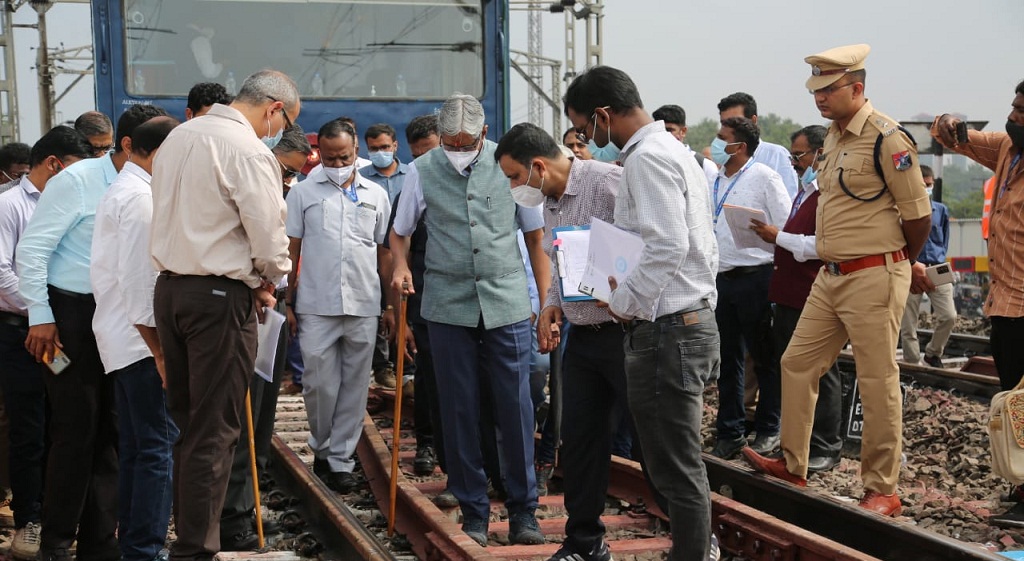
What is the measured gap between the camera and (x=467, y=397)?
18.6 feet

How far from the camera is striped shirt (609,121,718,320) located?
4.03 m

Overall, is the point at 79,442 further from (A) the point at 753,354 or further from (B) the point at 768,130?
(B) the point at 768,130

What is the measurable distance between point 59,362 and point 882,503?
13.7 feet

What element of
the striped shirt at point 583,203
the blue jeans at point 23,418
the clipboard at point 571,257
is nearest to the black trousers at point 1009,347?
the striped shirt at point 583,203

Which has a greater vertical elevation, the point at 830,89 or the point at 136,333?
the point at 830,89

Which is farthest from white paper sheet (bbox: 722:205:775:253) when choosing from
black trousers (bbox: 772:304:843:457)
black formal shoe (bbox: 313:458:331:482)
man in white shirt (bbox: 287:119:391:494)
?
black formal shoe (bbox: 313:458:331:482)

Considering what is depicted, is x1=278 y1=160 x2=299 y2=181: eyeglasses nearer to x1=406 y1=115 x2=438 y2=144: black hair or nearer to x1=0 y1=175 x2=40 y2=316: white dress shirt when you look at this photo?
x1=406 y1=115 x2=438 y2=144: black hair

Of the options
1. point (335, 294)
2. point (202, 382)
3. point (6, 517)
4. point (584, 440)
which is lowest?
point (6, 517)

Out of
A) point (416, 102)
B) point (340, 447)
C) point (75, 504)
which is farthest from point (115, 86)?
point (75, 504)

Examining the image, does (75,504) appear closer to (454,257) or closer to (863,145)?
(454,257)

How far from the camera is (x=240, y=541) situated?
5645mm

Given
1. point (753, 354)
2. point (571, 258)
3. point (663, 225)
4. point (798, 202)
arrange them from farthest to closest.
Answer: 1. point (753, 354)
2. point (798, 202)
3. point (571, 258)
4. point (663, 225)

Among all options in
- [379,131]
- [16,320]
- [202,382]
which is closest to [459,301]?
[202,382]

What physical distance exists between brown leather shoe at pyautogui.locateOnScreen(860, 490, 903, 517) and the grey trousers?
9.78ft
